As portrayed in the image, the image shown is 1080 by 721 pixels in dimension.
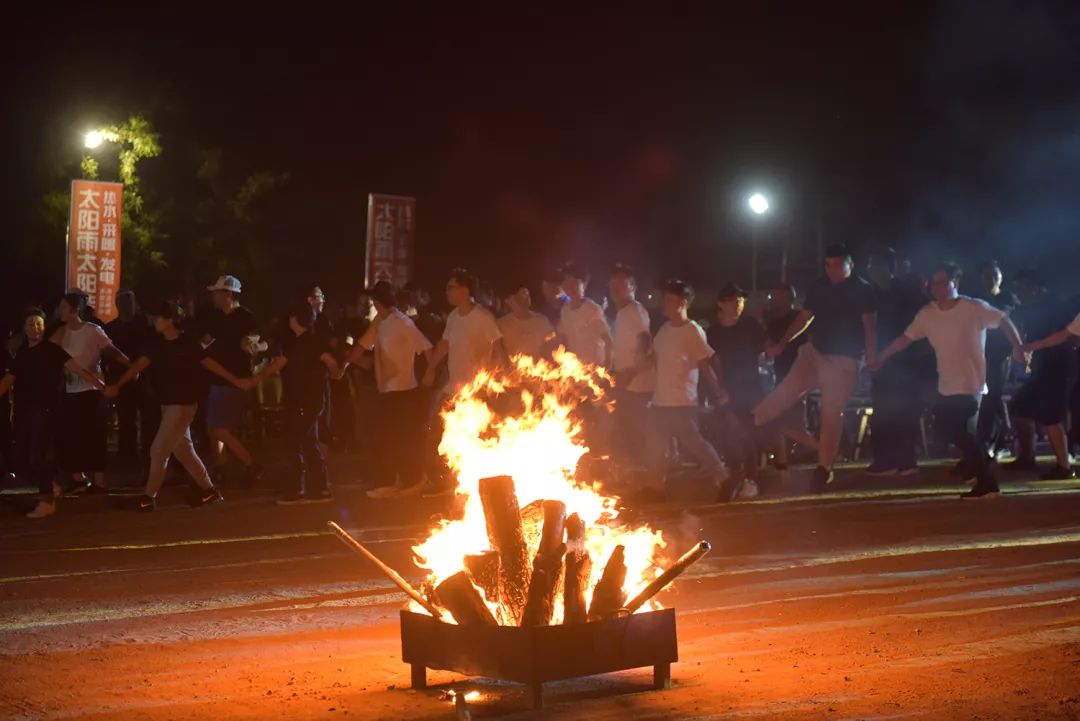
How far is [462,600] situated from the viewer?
6566mm

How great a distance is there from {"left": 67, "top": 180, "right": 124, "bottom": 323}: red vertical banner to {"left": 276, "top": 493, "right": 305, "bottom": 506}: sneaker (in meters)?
13.0

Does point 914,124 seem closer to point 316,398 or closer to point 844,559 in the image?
point 316,398

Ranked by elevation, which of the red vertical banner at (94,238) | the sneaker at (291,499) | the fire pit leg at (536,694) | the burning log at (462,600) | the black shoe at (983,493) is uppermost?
the red vertical banner at (94,238)


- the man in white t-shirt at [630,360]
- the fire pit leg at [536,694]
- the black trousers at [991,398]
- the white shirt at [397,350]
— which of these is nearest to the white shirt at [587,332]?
the man in white t-shirt at [630,360]

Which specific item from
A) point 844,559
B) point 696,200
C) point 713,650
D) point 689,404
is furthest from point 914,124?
point 713,650

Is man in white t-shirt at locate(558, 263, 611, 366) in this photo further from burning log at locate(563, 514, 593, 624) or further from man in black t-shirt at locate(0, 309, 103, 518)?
burning log at locate(563, 514, 593, 624)

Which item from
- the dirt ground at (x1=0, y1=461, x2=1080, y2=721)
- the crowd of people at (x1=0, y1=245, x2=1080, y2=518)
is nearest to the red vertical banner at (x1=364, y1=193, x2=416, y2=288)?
the crowd of people at (x1=0, y1=245, x2=1080, y2=518)

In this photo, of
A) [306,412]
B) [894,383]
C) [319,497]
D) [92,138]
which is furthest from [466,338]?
[92,138]

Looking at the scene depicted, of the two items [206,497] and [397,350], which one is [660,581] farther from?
A: [206,497]

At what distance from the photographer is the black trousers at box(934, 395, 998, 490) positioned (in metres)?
13.7

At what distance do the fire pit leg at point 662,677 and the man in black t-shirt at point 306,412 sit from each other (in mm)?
8770

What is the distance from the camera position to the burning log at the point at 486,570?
6691 mm

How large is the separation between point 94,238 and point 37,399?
13277 millimetres

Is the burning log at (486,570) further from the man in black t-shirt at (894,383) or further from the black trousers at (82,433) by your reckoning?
the man in black t-shirt at (894,383)
